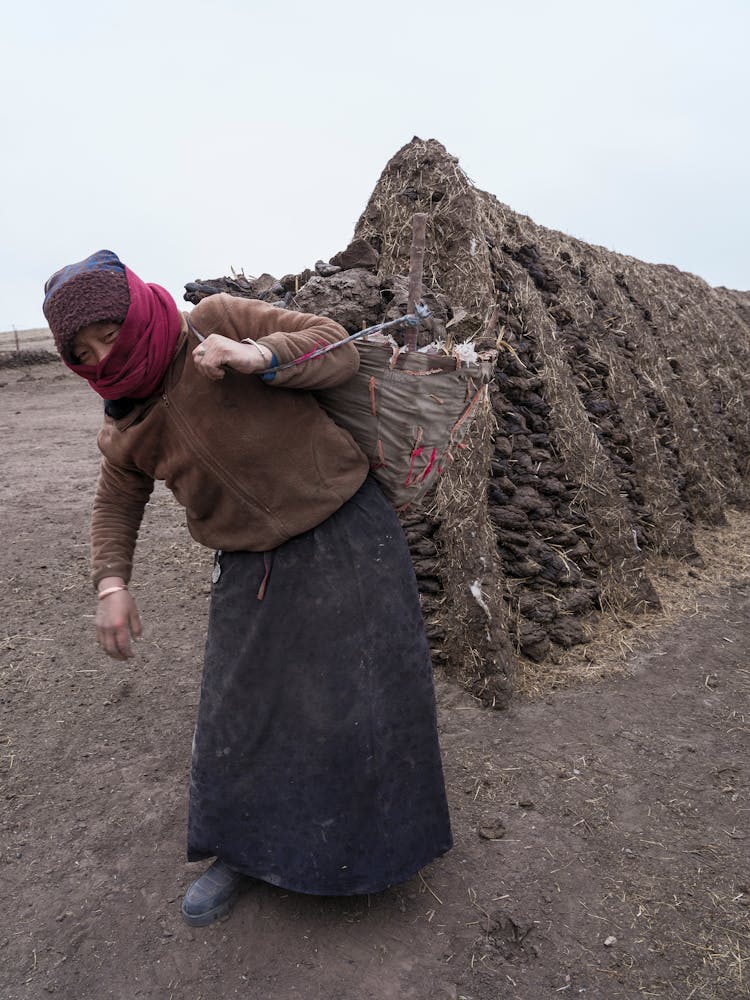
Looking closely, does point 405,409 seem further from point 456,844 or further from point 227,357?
point 456,844

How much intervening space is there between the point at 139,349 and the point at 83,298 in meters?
0.18

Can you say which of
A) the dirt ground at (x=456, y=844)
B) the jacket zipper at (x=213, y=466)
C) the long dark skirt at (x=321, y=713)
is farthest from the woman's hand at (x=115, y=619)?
the dirt ground at (x=456, y=844)

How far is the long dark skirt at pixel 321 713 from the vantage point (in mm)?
2217

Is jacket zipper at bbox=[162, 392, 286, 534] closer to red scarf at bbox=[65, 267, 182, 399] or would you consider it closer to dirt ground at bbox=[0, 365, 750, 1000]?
red scarf at bbox=[65, 267, 182, 399]

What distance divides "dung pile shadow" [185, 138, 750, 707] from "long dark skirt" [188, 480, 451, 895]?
1.15 m

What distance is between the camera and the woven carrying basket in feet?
7.43

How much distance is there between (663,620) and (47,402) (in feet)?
44.1

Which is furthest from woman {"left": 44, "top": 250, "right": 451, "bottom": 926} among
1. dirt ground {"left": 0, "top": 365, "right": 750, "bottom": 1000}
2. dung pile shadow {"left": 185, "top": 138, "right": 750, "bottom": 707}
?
dung pile shadow {"left": 185, "top": 138, "right": 750, "bottom": 707}

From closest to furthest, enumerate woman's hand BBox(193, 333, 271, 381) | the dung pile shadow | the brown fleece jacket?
woman's hand BBox(193, 333, 271, 381), the brown fleece jacket, the dung pile shadow

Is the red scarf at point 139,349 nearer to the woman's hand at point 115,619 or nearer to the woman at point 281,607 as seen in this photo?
the woman at point 281,607

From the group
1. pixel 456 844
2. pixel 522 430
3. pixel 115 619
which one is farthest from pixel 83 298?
pixel 522 430

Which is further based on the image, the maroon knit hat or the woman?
the woman

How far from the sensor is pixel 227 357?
1.80 metres

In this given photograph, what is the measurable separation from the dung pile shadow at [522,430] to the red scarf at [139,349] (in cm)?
121
